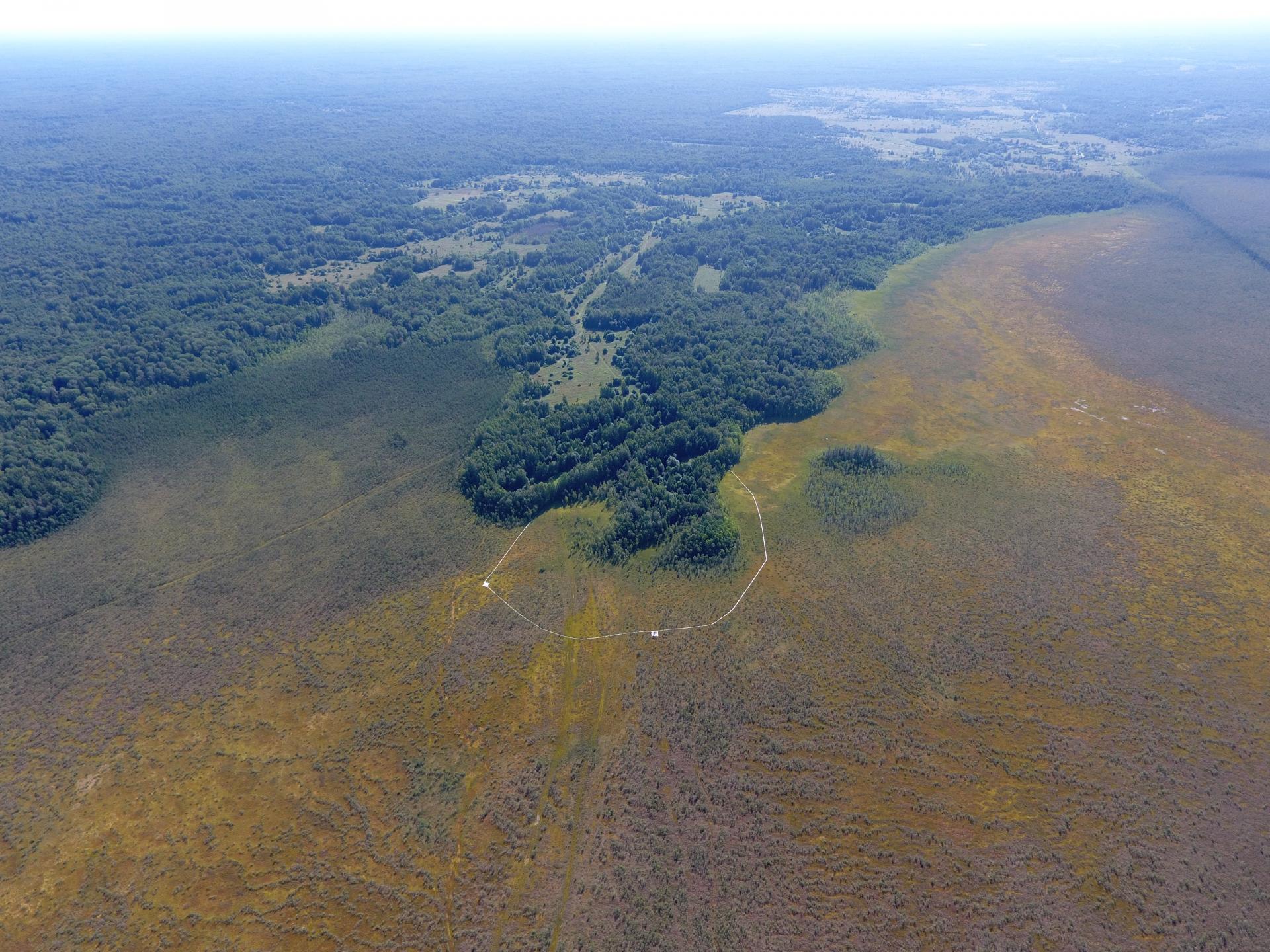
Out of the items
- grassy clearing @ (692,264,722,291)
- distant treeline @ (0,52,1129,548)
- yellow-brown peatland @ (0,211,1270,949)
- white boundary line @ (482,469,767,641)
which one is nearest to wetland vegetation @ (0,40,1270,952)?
yellow-brown peatland @ (0,211,1270,949)

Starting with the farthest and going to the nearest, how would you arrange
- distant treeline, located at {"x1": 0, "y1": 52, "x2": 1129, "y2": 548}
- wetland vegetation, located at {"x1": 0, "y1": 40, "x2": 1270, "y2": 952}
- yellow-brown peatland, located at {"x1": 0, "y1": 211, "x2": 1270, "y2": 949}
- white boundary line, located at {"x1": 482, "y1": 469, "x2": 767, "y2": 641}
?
1. distant treeline, located at {"x1": 0, "y1": 52, "x2": 1129, "y2": 548}
2. white boundary line, located at {"x1": 482, "y1": 469, "x2": 767, "y2": 641}
3. wetland vegetation, located at {"x1": 0, "y1": 40, "x2": 1270, "y2": 952}
4. yellow-brown peatland, located at {"x1": 0, "y1": 211, "x2": 1270, "y2": 949}

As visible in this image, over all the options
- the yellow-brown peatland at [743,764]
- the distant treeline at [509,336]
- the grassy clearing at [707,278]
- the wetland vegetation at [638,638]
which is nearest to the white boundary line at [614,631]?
the wetland vegetation at [638,638]

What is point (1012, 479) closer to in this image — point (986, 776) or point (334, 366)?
point (986, 776)

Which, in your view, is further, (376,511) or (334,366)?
(334,366)

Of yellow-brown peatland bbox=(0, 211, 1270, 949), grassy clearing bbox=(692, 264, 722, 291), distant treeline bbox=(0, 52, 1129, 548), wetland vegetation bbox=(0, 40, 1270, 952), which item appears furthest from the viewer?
grassy clearing bbox=(692, 264, 722, 291)

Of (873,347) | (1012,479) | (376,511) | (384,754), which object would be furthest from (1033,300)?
(384,754)

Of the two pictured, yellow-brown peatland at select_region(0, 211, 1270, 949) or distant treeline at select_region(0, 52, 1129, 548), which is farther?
distant treeline at select_region(0, 52, 1129, 548)

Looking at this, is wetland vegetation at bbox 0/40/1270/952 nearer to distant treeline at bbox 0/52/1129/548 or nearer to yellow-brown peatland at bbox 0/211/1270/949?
yellow-brown peatland at bbox 0/211/1270/949

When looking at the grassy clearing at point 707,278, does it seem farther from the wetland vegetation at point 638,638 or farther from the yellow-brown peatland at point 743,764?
the yellow-brown peatland at point 743,764
